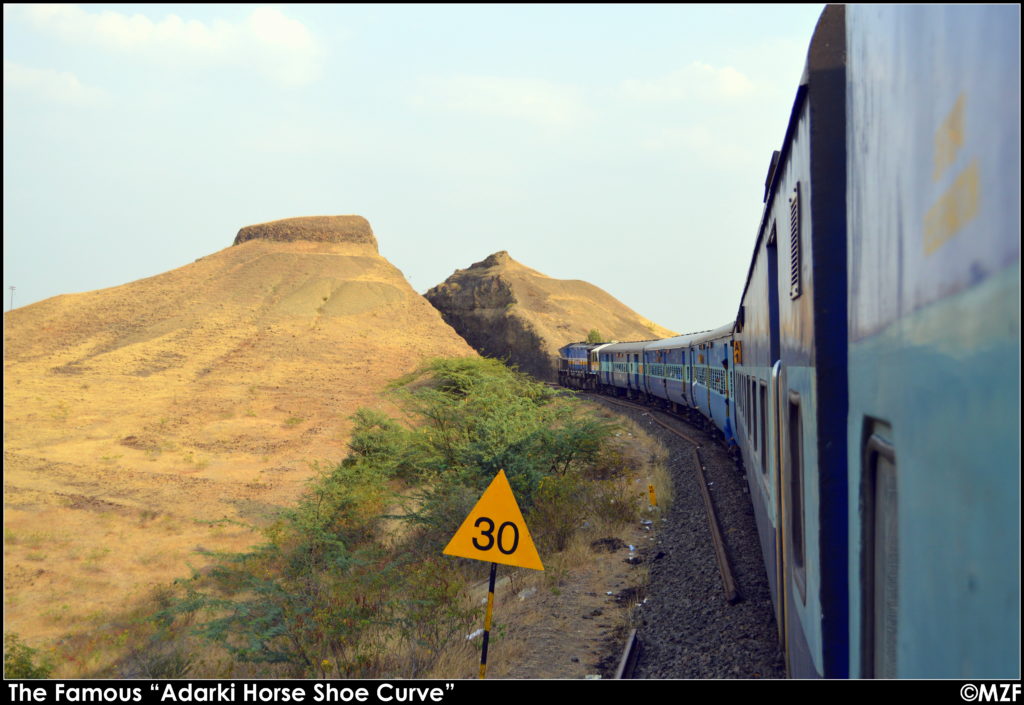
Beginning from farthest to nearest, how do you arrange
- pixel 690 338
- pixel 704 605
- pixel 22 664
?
pixel 690 338, pixel 22 664, pixel 704 605

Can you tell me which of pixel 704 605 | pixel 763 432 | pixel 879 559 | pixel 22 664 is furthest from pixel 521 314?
pixel 879 559

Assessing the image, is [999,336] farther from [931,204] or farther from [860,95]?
[860,95]

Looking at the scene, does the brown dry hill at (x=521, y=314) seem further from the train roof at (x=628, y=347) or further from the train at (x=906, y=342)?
the train at (x=906, y=342)

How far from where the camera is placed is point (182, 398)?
159 ft

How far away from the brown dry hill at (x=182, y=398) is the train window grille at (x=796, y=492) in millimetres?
17770

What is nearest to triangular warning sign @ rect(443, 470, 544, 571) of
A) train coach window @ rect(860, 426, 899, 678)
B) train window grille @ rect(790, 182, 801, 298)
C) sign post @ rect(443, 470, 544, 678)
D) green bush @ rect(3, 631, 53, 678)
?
sign post @ rect(443, 470, 544, 678)

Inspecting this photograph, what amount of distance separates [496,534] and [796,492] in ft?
11.1

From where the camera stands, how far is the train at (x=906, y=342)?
4.42ft

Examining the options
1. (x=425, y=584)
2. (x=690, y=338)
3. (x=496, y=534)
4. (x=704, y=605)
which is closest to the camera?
(x=496, y=534)

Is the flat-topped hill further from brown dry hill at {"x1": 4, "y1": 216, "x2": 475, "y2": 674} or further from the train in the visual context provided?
the train

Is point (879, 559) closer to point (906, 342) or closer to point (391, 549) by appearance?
point (906, 342)

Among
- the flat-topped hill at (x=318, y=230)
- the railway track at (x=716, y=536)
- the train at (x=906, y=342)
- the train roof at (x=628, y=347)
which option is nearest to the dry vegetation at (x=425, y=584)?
the railway track at (x=716, y=536)

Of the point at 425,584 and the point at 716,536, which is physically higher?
the point at 716,536
